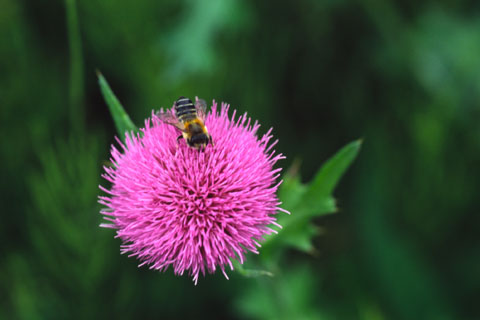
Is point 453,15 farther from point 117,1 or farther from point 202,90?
point 117,1

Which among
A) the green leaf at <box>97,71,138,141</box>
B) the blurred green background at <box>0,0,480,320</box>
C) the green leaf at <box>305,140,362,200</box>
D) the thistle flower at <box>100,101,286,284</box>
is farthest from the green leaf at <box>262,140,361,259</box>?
the green leaf at <box>97,71,138,141</box>

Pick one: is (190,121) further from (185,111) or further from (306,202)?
(306,202)

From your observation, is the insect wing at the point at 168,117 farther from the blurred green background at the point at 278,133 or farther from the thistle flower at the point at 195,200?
the blurred green background at the point at 278,133

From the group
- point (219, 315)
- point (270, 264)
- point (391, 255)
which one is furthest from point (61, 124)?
point (391, 255)

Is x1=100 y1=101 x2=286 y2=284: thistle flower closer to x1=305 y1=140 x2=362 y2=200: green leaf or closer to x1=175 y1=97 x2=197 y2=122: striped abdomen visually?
x1=175 y1=97 x2=197 y2=122: striped abdomen

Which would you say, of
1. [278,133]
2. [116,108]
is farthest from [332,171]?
[278,133]
